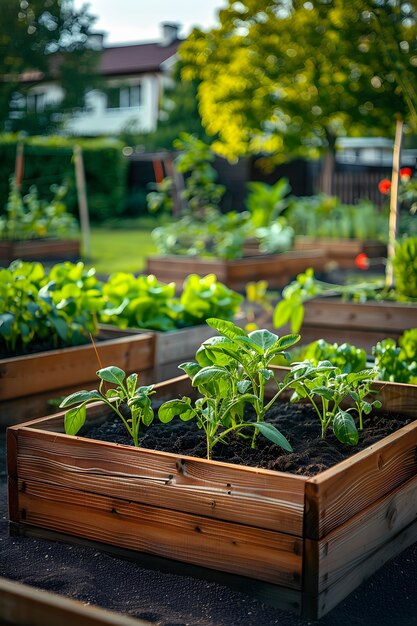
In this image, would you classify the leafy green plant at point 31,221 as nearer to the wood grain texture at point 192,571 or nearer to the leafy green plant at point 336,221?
the leafy green plant at point 336,221

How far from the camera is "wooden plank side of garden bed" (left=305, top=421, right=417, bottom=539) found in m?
2.46

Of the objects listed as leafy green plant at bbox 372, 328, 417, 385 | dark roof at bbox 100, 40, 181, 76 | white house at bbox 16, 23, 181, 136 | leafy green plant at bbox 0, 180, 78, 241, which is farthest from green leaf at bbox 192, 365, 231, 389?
dark roof at bbox 100, 40, 181, 76

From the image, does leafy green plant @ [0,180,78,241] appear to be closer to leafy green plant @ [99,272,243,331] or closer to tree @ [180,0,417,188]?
tree @ [180,0,417,188]

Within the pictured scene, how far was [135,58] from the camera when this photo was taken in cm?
3759

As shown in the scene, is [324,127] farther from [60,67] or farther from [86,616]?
[60,67]

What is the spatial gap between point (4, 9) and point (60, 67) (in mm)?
2856

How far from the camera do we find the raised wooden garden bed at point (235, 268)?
8.94m

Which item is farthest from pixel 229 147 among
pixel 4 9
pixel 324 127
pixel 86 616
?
pixel 4 9

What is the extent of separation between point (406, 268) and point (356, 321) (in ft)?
1.60

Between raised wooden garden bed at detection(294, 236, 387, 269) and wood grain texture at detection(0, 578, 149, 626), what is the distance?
34.1 feet

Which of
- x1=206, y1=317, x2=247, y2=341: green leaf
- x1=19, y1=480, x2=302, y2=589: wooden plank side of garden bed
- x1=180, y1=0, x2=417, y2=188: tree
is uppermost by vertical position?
x1=180, y1=0, x2=417, y2=188: tree

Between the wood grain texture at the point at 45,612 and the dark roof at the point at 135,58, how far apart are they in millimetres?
34609

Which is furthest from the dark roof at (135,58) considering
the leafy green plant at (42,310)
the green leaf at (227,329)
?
the green leaf at (227,329)

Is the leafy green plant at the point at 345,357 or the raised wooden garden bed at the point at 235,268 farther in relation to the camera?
the raised wooden garden bed at the point at 235,268
